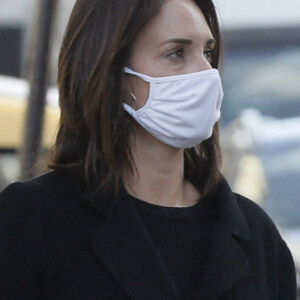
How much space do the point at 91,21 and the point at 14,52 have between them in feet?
14.0

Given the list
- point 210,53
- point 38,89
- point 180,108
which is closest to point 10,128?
point 38,89

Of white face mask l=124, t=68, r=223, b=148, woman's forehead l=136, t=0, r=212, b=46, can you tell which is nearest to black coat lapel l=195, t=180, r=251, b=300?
white face mask l=124, t=68, r=223, b=148

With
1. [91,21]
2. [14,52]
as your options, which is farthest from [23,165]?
[91,21]

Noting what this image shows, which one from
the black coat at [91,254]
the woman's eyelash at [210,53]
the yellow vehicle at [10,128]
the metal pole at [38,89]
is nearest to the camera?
the black coat at [91,254]

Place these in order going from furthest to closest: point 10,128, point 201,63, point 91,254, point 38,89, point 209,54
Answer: point 10,128
point 38,89
point 209,54
point 201,63
point 91,254

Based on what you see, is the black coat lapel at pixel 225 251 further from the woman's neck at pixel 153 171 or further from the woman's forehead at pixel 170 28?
the woman's forehead at pixel 170 28

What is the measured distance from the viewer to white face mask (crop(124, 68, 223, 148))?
8.09 feet

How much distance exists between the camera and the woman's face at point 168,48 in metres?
2.48

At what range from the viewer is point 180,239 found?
2516 millimetres

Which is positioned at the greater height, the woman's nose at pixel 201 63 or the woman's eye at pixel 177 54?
the woman's eye at pixel 177 54

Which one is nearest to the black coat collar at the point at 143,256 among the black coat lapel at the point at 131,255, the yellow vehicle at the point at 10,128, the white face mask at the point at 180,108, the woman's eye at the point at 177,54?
the black coat lapel at the point at 131,255

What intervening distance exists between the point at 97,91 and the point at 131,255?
1.27 feet

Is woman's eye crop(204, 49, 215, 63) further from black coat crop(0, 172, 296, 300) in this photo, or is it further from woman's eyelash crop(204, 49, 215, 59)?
black coat crop(0, 172, 296, 300)

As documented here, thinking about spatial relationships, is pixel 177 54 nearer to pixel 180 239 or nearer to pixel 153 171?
pixel 153 171
